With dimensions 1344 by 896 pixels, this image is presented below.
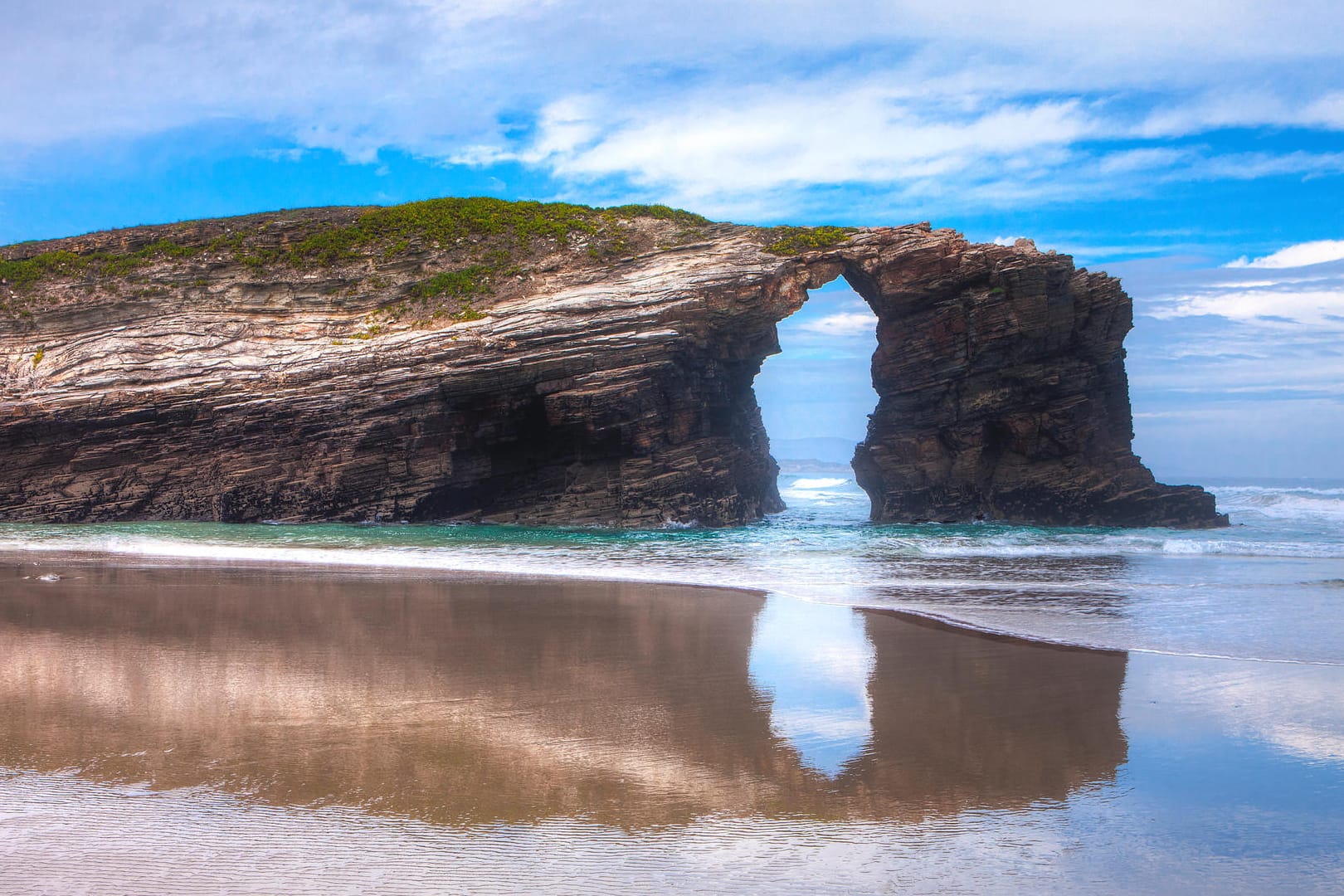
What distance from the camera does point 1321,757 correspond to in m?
4.72

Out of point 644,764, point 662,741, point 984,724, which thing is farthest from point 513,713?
point 984,724

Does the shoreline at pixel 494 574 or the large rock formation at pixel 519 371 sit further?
the large rock formation at pixel 519 371

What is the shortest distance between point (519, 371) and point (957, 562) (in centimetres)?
1238

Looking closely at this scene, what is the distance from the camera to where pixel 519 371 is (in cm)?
2316

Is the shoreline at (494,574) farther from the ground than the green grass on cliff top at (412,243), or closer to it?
closer to it

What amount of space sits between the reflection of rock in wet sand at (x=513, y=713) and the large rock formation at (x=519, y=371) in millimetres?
14271

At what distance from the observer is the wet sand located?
338 cm

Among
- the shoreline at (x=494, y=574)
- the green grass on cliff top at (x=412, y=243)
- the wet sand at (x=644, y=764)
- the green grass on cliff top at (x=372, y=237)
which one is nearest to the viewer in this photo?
the wet sand at (x=644, y=764)

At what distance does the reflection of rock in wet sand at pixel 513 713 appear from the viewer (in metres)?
4.17

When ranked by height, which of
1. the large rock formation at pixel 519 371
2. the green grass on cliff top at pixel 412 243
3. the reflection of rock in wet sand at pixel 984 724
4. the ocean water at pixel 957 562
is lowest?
the ocean water at pixel 957 562

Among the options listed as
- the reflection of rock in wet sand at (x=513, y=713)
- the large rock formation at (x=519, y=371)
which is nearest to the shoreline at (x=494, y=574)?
the reflection of rock in wet sand at (x=513, y=713)

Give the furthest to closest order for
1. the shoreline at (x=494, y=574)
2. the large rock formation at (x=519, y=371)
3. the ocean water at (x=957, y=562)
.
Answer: the large rock formation at (x=519, y=371) < the ocean water at (x=957, y=562) < the shoreline at (x=494, y=574)

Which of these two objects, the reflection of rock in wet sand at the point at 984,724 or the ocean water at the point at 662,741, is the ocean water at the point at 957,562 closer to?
the ocean water at the point at 662,741

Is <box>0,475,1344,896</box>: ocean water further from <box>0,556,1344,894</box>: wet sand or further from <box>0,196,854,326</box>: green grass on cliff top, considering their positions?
<box>0,196,854,326</box>: green grass on cliff top
